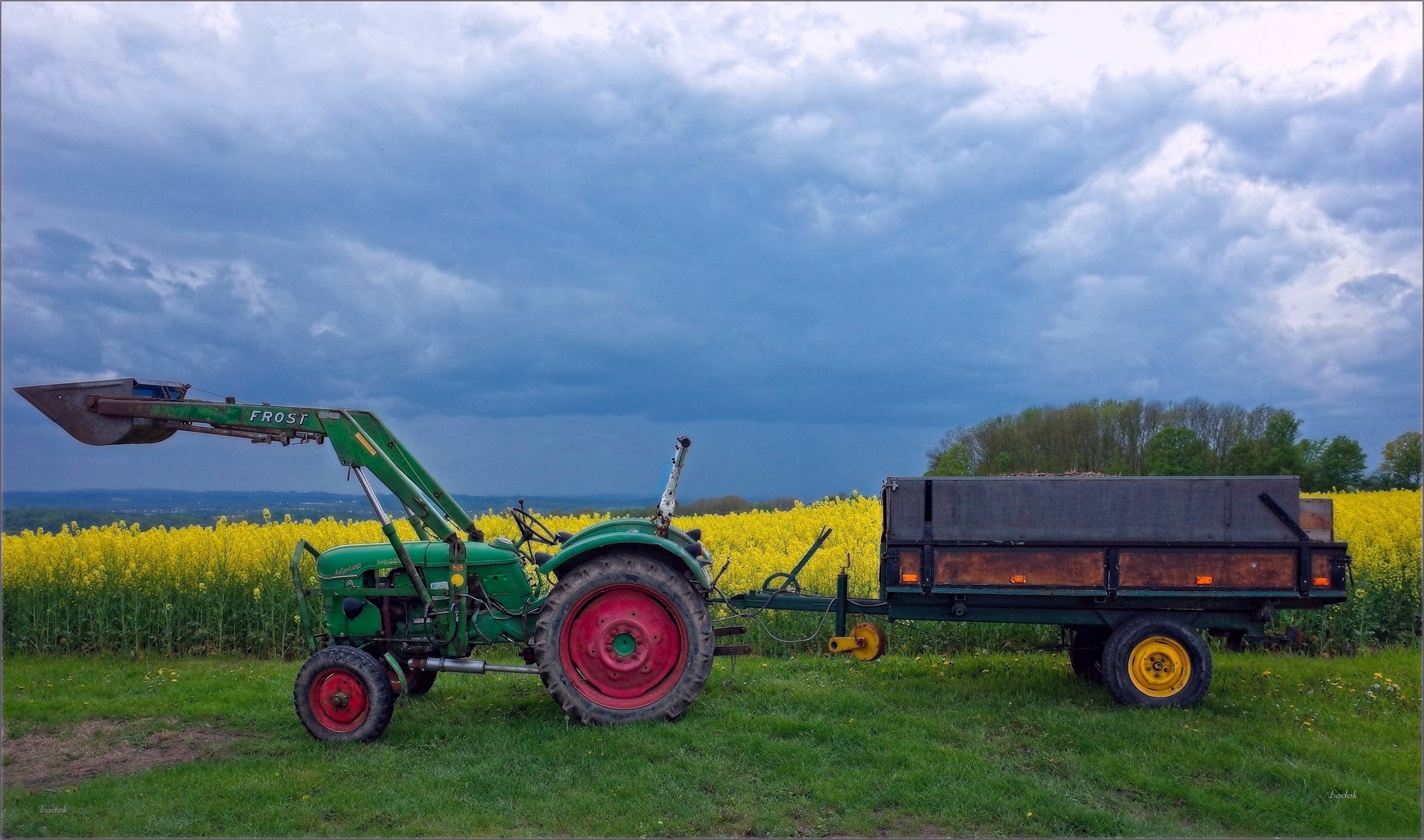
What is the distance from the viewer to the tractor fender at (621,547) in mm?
7434

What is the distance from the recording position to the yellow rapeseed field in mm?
11539

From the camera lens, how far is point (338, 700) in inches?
285

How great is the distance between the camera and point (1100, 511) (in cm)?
772

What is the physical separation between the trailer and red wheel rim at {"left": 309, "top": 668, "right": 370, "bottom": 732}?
376cm

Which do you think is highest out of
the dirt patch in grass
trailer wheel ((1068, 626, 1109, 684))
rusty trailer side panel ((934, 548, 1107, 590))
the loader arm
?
the loader arm

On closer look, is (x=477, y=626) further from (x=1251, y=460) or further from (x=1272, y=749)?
(x=1251, y=460)

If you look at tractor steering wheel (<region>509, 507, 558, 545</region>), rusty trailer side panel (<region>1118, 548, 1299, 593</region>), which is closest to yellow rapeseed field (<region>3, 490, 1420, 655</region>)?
tractor steering wheel (<region>509, 507, 558, 545</region>)

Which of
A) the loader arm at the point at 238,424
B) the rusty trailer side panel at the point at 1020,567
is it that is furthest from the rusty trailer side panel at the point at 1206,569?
the loader arm at the point at 238,424

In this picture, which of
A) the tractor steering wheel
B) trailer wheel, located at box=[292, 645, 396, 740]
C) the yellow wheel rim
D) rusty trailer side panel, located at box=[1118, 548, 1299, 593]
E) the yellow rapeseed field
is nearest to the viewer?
trailer wheel, located at box=[292, 645, 396, 740]

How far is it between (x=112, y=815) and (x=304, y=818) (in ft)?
4.17

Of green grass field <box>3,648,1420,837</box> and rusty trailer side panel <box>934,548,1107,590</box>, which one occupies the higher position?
rusty trailer side panel <box>934,548,1107,590</box>

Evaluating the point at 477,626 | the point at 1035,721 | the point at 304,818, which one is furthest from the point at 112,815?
the point at 1035,721

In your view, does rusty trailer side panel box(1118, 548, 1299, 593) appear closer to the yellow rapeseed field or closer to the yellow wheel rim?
the yellow wheel rim

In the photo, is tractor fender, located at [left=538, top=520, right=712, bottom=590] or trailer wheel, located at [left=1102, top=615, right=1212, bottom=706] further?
trailer wheel, located at [left=1102, top=615, right=1212, bottom=706]
